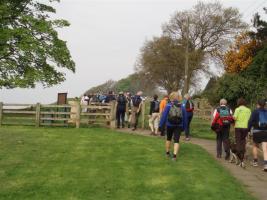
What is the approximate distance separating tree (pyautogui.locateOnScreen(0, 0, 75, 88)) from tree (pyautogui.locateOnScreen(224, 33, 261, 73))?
57.1 ft

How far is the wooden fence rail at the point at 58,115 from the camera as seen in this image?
73.1 feet

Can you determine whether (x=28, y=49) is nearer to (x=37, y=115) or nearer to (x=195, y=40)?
(x=37, y=115)

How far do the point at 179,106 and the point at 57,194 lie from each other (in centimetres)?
492

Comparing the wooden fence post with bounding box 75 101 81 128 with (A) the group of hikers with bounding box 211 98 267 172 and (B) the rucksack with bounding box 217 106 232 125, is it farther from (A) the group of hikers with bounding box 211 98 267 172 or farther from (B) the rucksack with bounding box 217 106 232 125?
(B) the rucksack with bounding box 217 106 232 125

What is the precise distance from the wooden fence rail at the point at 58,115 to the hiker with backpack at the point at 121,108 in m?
0.27

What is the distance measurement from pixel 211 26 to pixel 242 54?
16.5 m

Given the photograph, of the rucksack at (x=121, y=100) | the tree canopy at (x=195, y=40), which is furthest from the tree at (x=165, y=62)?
the rucksack at (x=121, y=100)

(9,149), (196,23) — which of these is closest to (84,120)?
(9,149)

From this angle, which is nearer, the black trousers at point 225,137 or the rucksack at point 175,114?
the rucksack at point 175,114

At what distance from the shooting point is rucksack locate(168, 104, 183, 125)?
1344 cm

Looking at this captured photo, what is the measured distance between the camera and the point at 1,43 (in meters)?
27.6

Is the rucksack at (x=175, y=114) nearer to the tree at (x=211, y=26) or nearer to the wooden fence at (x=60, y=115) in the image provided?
the wooden fence at (x=60, y=115)

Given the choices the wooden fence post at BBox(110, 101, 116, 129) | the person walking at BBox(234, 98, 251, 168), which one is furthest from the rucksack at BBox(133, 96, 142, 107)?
the person walking at BBox(234, 98, 251, 168)

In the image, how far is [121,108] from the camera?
22.1 meters
